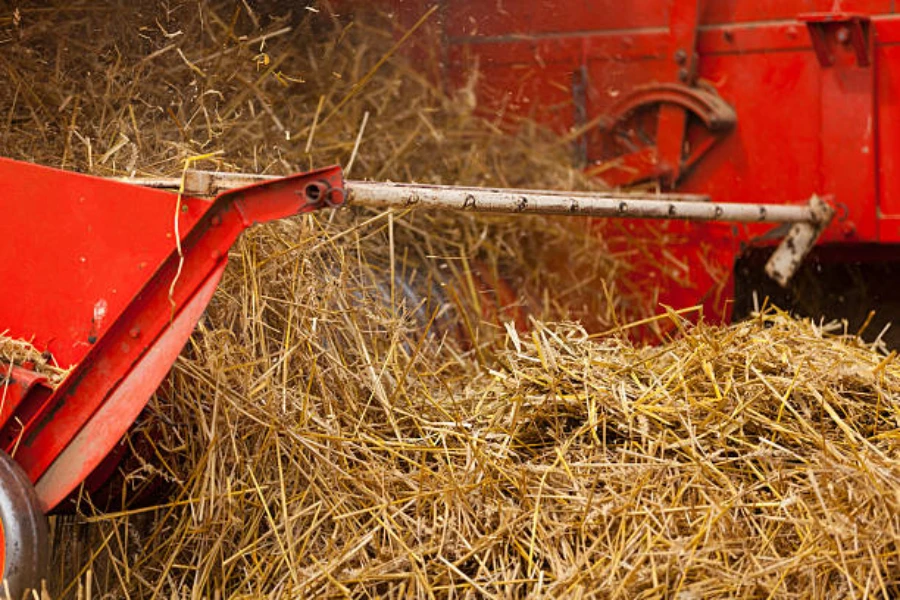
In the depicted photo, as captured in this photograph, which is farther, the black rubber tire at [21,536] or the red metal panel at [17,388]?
the red metal panel at [17,388]

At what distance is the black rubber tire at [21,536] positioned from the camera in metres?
2.44

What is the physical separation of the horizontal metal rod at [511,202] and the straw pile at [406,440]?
0.29 m

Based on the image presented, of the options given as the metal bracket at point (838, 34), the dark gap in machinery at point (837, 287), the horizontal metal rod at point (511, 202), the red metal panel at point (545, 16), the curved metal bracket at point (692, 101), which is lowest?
the dark gap in machinery at point (837, 287)

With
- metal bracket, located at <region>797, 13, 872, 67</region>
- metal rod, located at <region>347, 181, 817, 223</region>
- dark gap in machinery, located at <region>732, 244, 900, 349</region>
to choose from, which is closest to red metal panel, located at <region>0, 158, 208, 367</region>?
metal rod, located at <region>347, 181, 817, 223</region>

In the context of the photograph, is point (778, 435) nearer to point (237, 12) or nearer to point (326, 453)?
point (326, 453)

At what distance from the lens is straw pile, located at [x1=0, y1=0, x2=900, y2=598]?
2.52 metres

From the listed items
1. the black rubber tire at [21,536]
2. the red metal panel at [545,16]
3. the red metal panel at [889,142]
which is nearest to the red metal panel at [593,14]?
the red metal panel at [545,16]

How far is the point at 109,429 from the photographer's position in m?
2.59

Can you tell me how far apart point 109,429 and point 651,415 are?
3.58 ft

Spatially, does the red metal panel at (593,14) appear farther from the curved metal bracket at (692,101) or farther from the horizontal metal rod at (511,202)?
the horizontal metal rod at (511,202)

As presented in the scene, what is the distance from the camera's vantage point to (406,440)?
300 centimetres

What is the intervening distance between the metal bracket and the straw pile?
0.95m

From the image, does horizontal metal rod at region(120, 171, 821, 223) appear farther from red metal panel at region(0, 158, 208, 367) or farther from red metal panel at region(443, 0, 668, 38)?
red metal panel at region(443, 0, 668, 38)

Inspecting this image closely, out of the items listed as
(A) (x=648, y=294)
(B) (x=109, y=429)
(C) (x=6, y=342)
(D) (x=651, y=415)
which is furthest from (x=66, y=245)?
(A) (x=648, y=294)
